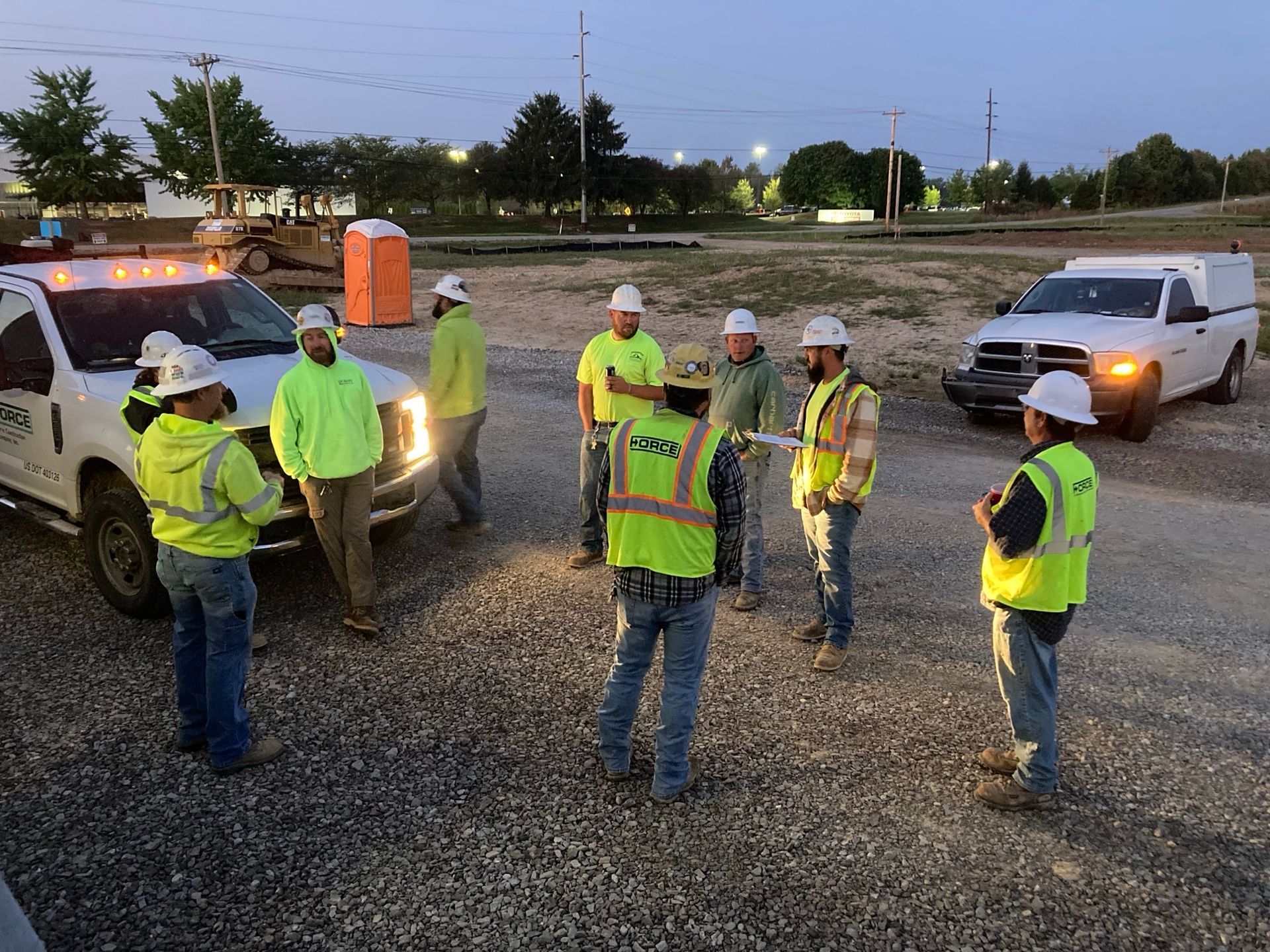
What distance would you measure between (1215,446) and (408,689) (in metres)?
9.75

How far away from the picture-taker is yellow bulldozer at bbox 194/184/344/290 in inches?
1033

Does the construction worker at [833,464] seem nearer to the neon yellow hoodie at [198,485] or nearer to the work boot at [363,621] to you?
the work boot at [363,621]

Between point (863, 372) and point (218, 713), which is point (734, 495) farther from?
point (863, 372)

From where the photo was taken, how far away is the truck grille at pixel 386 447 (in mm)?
5332

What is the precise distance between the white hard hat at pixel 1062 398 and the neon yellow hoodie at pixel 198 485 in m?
3.13

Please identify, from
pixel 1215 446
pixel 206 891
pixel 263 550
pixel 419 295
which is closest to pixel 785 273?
pixel 419 295

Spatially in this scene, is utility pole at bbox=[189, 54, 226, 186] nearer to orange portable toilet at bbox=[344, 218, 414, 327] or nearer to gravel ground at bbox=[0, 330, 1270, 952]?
orange portable toilet at bbox=[344, 218, 414, 327]

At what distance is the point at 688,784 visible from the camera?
3932 mm

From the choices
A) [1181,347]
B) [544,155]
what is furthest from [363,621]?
[544,155]

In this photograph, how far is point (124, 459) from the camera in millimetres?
5293

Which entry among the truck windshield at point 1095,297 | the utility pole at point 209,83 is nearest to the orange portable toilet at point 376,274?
the truck windshield at point 1095,297

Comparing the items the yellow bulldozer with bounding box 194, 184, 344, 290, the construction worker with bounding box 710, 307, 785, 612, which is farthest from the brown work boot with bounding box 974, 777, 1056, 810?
the yellow bulldozer with bounding box 194, 184, 344, 290

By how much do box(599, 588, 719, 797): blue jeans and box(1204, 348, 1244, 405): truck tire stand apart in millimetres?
11465

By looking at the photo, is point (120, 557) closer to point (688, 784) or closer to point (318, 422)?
point (318, 422)
